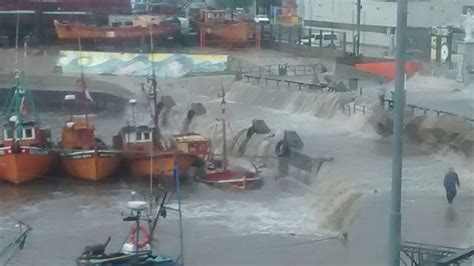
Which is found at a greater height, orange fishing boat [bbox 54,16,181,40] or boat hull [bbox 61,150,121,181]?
orange fishing boat [bbox 54,16,181,40]

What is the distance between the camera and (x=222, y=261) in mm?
4344

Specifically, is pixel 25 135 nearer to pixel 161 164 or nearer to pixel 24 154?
pixel 24 154

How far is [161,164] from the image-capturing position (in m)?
6.85

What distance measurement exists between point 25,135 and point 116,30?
350 inches

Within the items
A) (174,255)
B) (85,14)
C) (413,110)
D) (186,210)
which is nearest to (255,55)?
(85,14)

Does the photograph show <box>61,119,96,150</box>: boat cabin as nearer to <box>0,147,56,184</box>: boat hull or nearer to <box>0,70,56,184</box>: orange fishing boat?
<box>0,70,56,184</box>: orange fishing boat

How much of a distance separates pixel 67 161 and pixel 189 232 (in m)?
2.32

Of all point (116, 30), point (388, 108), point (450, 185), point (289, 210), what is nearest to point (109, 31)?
point (116, 30)

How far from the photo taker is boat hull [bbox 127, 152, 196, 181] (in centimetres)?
675

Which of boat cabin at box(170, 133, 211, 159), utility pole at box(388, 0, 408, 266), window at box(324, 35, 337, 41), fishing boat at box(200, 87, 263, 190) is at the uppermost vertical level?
utility pole at box(388, 0, 408, 266)

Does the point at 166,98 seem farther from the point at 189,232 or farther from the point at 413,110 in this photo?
the point at 189,232

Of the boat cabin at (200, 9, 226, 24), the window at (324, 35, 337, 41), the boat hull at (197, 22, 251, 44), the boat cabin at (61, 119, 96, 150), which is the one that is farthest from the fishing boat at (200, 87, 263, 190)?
the boat cabin at (200, 9, 226, 24)

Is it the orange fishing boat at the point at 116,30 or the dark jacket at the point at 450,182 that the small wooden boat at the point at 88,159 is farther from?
the orange fishing boat at the point at 116,30

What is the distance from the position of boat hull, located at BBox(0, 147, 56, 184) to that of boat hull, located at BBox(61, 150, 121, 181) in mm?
157
